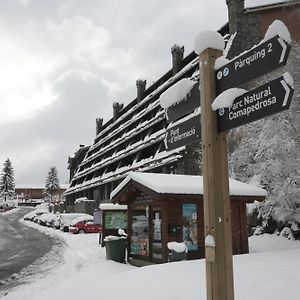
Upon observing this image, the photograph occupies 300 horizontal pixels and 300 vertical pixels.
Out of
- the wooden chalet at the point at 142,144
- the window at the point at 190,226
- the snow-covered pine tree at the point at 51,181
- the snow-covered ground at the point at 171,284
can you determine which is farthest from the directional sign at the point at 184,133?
the snow-covered pine tree at the point at 51,181

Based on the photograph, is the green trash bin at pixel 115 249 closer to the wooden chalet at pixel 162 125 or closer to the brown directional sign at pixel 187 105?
the wooden chalet at pixel 162 125

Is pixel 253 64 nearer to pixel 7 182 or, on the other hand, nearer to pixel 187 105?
pixel 187 105

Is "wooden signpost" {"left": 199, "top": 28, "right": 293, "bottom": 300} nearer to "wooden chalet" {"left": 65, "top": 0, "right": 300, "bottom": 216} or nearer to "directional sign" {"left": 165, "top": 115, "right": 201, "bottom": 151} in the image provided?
"directional sign" {"left": 165, "top": 115, "right": 201, "bottom": 151}

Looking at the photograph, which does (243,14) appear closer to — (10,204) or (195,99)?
(195,99)

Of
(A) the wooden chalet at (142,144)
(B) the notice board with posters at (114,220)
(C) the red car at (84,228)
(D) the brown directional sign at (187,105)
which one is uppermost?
(A) the wooden chalet at (142,144)

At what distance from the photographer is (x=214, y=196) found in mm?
3951

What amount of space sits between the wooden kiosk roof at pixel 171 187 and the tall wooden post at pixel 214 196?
938 centimetres

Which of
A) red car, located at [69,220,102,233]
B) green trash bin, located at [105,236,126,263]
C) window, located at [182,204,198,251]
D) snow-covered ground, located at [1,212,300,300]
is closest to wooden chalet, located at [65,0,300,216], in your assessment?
red car, located at [69,220,102,233]

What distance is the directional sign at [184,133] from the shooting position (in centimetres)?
439

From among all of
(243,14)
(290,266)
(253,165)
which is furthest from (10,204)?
(290,266)

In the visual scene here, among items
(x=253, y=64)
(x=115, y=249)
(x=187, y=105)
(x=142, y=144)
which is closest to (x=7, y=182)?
(x=142, y=144)

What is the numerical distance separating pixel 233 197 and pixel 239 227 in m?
1.56

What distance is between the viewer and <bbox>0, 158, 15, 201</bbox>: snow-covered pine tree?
128125mm

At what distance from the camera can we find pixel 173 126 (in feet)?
15.6
